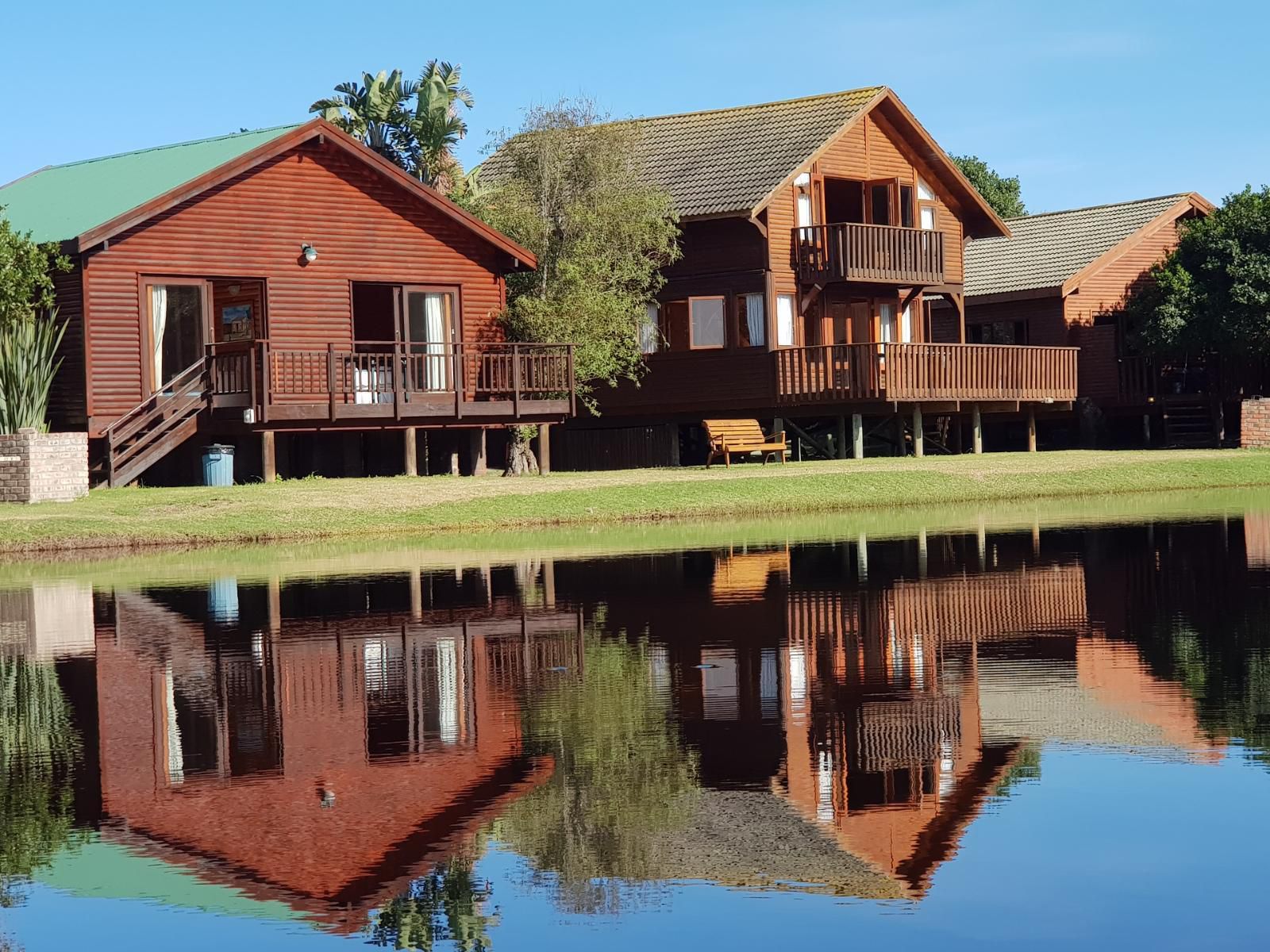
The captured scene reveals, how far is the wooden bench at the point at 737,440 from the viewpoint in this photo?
39.5 m

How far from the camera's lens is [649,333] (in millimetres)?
44656

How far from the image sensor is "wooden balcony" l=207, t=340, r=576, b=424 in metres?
33.5

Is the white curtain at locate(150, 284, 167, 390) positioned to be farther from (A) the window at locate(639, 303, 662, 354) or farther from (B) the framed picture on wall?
(A) the window at locate(639, 303, 662, 354)

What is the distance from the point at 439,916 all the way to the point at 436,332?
3195 cm

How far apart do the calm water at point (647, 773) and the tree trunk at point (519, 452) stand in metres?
21.6

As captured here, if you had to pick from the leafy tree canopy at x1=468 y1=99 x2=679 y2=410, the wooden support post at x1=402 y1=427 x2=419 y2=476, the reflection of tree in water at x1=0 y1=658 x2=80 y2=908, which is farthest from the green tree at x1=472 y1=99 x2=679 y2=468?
the reflection of tree in water at x1=0 y1=658 x2=80 y2=908

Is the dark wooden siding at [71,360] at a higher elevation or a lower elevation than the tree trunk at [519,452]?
higher

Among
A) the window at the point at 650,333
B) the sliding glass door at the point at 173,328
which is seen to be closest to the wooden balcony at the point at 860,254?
the window at the point at 650,333

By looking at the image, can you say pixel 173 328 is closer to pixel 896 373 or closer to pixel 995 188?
pixel 896 373

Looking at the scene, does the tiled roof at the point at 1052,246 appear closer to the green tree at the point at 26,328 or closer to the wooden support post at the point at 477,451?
the wooden support post at the point at 477,451

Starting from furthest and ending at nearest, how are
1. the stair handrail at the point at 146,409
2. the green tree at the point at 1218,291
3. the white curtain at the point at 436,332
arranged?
the green tree at the point at 1218,291, the white curtain at the point at 436,332, the stair handrail at the point at 146,409

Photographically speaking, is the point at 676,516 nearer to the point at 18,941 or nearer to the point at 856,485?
the point at 856,485

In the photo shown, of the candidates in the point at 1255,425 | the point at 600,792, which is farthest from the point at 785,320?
the point at 600,792

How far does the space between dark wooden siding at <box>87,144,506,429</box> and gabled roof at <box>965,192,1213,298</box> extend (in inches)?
751
